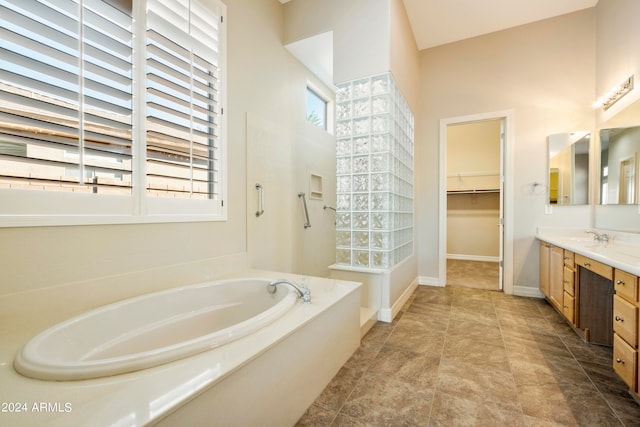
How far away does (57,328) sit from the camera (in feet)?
3.79

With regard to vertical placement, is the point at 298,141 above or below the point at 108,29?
below

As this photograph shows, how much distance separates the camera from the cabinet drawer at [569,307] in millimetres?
2248

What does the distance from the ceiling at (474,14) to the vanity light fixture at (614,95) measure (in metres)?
1.12

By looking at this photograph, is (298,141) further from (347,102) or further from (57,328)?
(57,328)

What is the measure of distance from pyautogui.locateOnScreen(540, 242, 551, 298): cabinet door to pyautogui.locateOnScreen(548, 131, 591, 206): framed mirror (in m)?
0.58

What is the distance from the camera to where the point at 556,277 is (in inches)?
104

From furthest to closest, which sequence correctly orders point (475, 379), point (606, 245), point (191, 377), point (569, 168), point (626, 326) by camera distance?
point (569, 168) → point (606, 245) → point (475, 379) → point (626, 326) → point (191, 377)

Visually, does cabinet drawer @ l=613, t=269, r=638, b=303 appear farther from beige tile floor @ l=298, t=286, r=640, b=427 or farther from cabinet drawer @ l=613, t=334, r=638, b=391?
beige tile floor @ l=298, t=286, r=640, b=427

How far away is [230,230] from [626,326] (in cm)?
255

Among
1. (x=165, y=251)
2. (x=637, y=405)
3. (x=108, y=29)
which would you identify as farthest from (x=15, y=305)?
(x=637, y=405)

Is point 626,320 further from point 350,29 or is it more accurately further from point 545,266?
point 350,29

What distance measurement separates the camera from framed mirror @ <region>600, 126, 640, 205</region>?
223cm

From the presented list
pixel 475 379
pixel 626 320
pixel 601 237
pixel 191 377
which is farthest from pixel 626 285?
pixel 191 377

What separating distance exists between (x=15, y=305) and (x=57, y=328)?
0.91 ft
